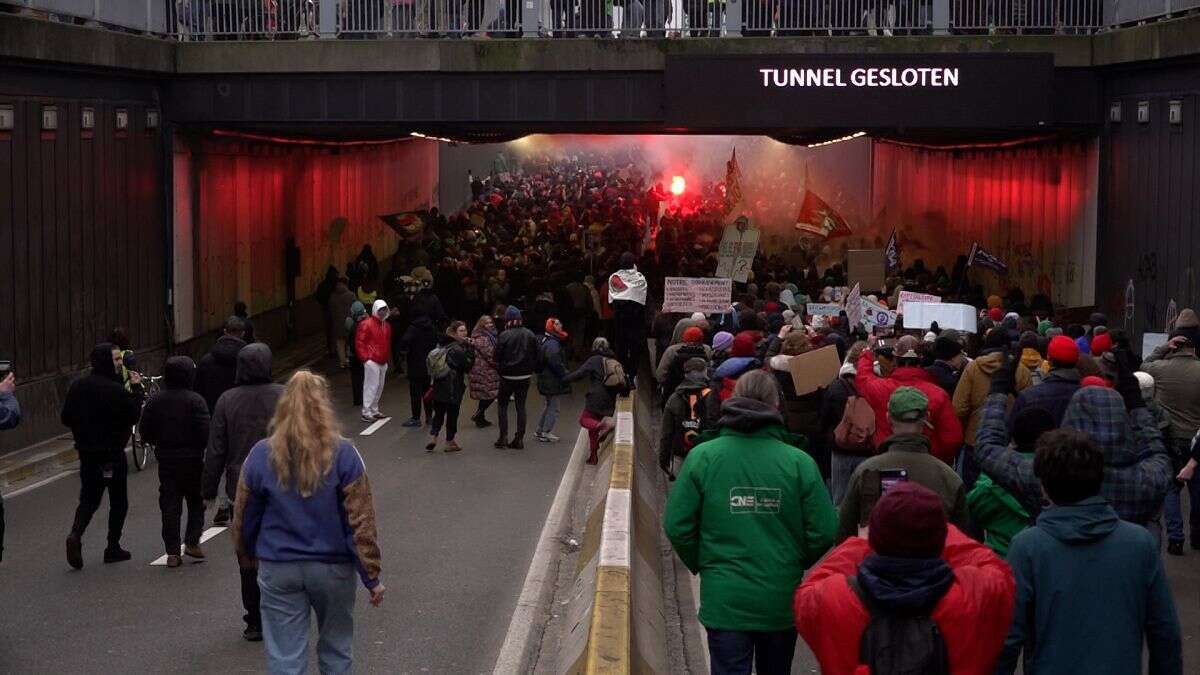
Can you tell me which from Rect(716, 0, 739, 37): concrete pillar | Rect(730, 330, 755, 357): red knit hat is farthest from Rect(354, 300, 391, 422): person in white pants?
Rect(730, 330, 755, 357): red knit hat

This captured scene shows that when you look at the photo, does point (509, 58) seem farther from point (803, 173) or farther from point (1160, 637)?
point (1160, 637)

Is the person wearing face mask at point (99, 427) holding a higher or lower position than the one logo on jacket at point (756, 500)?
lower

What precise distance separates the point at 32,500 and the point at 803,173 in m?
25.6

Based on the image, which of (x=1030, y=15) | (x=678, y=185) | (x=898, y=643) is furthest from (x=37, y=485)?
(x=678, y=185)

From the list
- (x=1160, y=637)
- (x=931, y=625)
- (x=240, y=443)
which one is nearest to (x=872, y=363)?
(x=240, y=443)

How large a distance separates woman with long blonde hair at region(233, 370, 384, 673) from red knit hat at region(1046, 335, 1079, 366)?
13.5 ft

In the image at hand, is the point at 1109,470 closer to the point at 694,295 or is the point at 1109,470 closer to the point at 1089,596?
the point at 1089,596

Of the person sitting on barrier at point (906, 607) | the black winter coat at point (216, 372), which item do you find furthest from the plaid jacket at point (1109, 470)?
the black winter coat at point (216, 372)

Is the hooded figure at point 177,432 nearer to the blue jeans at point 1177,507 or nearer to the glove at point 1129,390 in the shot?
the glove at point 1129,390

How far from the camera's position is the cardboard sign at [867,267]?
24.7 metres

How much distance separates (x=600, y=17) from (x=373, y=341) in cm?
627

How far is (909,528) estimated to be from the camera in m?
5.22

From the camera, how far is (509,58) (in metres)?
24.9

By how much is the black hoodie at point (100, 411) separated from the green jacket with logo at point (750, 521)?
6.92m
